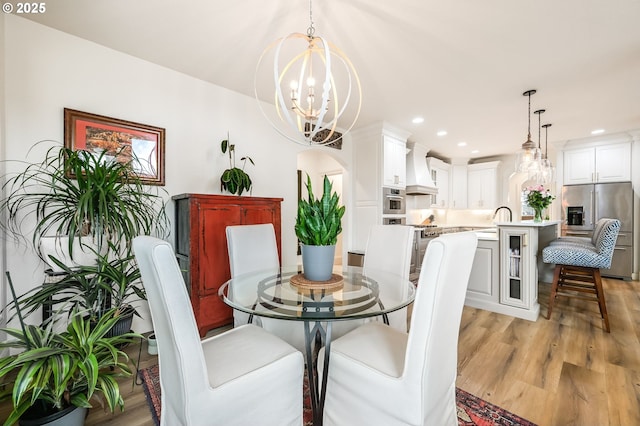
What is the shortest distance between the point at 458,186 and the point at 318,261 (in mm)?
6152

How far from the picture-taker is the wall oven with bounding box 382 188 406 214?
4375 mm

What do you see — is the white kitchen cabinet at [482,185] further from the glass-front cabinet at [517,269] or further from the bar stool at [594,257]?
the glass-front cabinet at [517,269]

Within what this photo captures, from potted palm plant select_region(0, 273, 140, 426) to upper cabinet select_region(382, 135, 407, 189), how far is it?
3.87 metres

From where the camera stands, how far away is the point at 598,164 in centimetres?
487

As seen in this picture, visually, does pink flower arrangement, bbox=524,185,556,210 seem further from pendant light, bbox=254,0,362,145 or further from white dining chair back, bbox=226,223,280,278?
white dining chair back, bbox=226,223,280,278

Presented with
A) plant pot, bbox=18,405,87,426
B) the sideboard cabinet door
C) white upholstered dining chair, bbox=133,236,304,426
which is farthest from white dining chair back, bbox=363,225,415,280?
plant pot, bbox=18,405,87,426

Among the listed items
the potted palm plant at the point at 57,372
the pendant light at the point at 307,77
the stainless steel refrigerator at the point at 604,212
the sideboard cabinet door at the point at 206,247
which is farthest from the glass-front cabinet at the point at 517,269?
the potted palm plant at the point at 57,372

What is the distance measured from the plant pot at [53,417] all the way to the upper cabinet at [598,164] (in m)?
7.14

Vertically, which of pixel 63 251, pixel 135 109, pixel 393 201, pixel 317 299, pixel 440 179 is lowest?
pixel 317 299

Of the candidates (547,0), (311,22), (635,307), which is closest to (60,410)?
(311,22)

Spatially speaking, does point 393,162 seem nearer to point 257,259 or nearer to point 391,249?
point 391,249

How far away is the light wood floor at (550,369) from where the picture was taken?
1.51 metres

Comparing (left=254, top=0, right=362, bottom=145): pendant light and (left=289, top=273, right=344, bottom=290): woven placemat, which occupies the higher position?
(left=254, top=0, right=362, bottom=145): pendant light

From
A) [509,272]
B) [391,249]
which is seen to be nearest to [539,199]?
[509,272]
